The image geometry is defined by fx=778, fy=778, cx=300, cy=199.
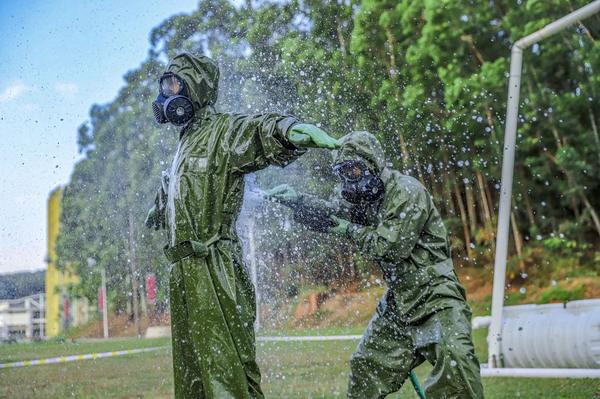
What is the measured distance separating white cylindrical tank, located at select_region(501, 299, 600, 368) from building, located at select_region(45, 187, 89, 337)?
6138mm

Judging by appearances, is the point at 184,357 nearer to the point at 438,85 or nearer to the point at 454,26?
the point at 438,85

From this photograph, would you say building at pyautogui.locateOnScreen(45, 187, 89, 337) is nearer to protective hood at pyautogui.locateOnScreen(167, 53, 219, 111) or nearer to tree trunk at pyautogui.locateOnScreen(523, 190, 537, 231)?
tree trunk at pyautogui.locateOnScreen(523, 190, 537, 231)

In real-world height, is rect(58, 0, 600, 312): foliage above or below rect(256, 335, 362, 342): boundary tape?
above

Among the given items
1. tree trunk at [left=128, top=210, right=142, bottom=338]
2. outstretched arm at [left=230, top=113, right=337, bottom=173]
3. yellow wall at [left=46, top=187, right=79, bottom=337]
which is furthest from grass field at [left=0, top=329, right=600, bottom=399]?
outstretched arm at [left=230, top=113, right=337, bottom=173]

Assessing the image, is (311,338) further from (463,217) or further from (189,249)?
(189,249)

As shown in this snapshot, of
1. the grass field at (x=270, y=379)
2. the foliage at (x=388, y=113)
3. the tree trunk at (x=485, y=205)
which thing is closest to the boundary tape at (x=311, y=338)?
the grass field at (x=270, y=379)

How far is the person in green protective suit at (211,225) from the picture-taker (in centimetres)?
280

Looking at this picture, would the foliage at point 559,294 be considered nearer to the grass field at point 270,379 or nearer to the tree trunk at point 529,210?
the tree trunk at point 529,210

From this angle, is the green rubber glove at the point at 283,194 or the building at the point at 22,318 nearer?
the green rubber glove at the point at 283,194

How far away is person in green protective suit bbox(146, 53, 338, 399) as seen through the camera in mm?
2797

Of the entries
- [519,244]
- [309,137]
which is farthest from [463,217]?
[309,137]

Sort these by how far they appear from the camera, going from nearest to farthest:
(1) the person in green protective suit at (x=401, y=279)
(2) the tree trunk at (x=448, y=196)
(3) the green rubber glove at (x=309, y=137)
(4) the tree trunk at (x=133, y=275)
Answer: (3) the green rubber glove at (x=309, y=137) → (1) the person in green protective suit at (x=401, y=279) → (4) the tree trunk at (x=133, y=275) → (2) the tree trunk at (x=448, y=196)

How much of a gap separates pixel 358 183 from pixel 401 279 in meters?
0.45

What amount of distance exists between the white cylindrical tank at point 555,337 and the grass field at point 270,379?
15.8 inches
